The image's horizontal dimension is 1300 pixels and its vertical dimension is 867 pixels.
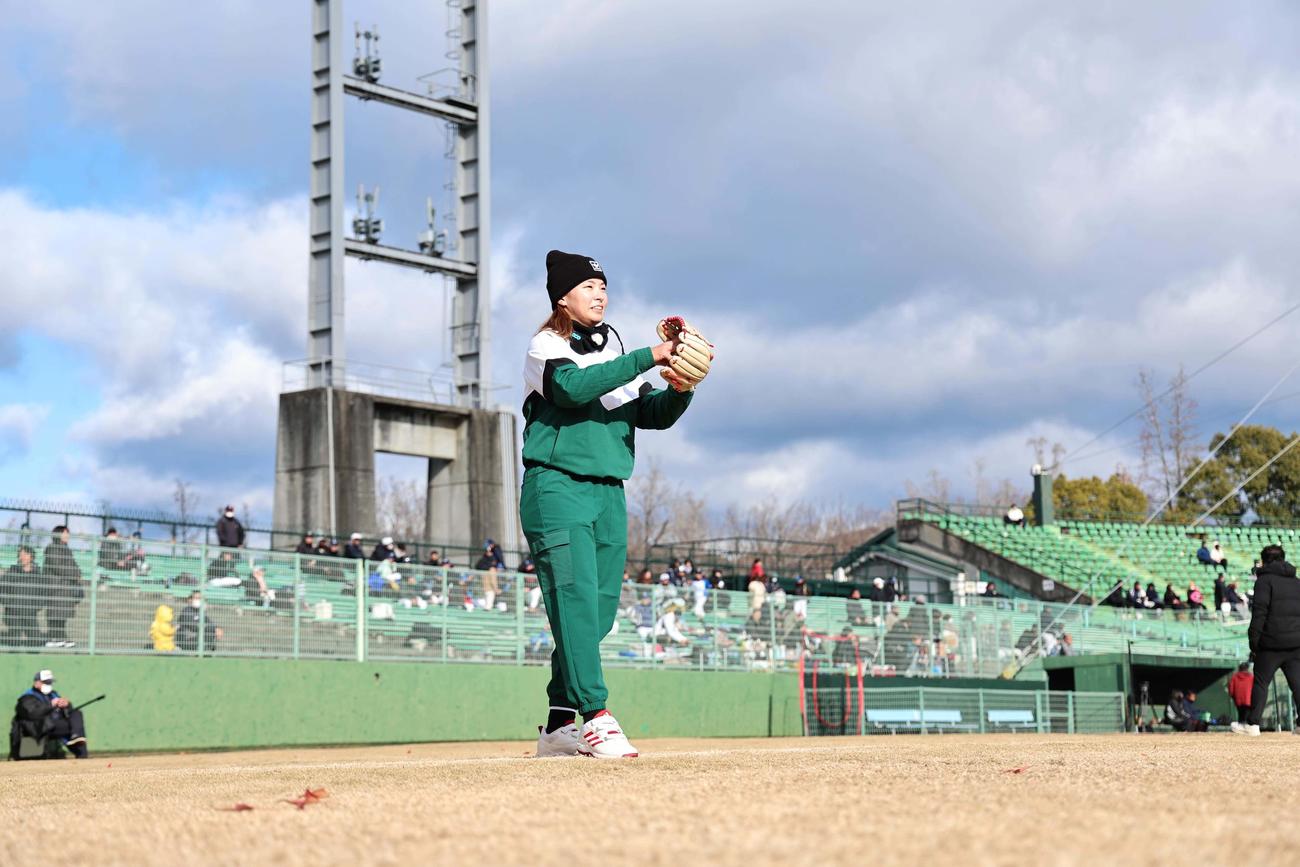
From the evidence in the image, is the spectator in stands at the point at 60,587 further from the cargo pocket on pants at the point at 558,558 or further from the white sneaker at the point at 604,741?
the white sneaker at the point at 604,741

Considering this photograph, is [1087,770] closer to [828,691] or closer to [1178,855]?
[1178,855]

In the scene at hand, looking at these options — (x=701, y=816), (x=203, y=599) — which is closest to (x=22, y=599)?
(x=203, y=599)

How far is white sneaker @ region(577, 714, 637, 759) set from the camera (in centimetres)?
581

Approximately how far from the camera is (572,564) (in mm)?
6113

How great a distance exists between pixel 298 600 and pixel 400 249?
18947mm

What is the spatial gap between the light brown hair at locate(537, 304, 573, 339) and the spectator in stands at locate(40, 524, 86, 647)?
10.6 metres

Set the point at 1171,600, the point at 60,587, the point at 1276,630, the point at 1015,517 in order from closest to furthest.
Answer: the point at 1276,630 → the point at 60,587 → the point at 1171,600 → the point at 1015,517

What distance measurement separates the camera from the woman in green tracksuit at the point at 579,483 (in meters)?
6.04

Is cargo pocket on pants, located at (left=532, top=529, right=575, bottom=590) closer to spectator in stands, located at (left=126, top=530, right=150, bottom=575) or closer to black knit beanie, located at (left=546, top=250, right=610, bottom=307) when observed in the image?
black knit beanie, located at (left=546, top=250, right=610, bottom=307)

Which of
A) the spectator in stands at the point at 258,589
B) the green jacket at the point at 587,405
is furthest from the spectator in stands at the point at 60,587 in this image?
the green jacket at the point at 587,405

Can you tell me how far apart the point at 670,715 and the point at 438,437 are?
16.3m

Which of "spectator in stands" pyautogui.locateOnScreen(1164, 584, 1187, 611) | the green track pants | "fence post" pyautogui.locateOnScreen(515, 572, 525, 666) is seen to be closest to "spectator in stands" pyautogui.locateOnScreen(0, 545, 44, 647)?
"fence post" pyautogui.locateOnScreen(515, 572, 525, 666)

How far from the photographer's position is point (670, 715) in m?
20.9

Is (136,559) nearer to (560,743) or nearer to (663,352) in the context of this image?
(560,743)
